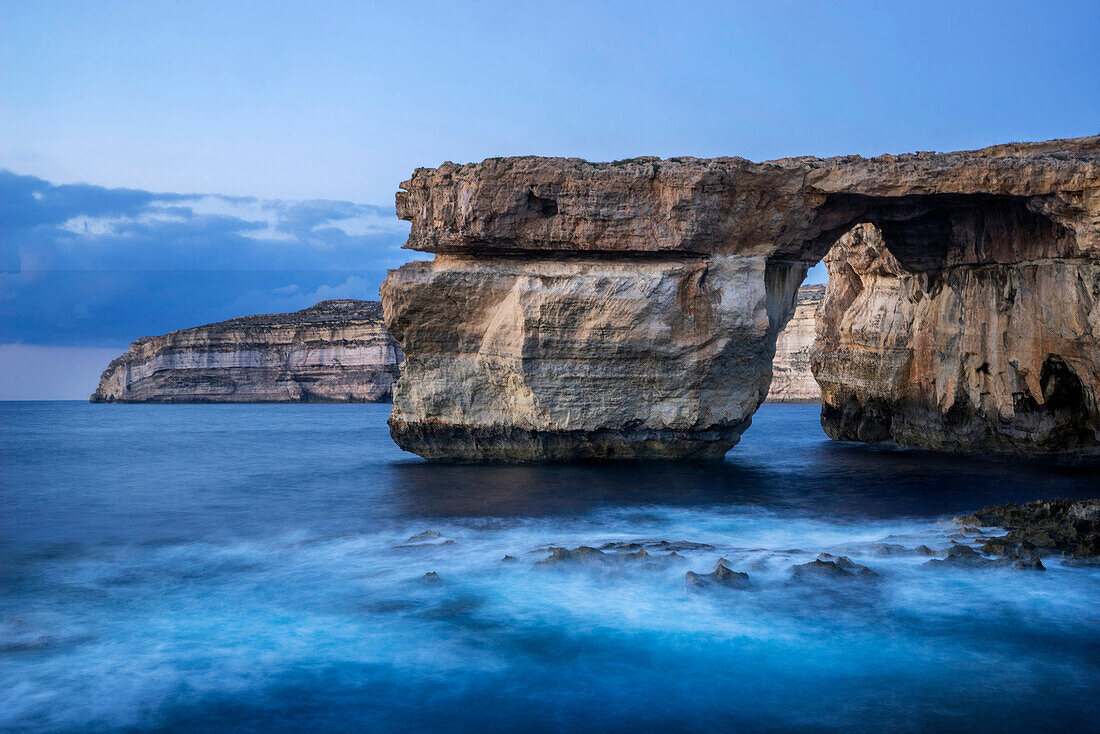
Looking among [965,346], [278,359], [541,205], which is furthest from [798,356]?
[541,205]

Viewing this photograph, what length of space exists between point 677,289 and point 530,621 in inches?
433

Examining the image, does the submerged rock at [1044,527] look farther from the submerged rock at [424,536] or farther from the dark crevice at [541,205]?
the dark crevice at [541,205]

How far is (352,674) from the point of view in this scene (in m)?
7.08

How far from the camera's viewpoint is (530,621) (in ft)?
27.4

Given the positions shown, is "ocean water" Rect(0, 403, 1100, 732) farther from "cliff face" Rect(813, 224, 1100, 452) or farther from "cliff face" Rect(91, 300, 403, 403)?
"cliff face" Rect(91, 300, 403, 403)

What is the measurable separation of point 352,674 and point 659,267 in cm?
1281

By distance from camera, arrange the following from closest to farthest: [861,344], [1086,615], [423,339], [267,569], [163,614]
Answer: [1086,615] → [163,614] → [267,569] → [423,339] → [861,344]

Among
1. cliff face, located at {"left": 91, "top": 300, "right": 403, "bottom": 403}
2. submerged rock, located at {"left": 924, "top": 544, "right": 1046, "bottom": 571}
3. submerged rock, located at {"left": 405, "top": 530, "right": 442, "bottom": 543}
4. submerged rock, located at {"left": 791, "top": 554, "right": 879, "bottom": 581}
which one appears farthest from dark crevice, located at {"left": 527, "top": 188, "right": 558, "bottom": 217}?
cliff face, located at {"left": 91, "top": 300, "right": 403, "bottom": 403}

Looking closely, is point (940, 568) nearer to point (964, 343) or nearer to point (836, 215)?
point (836, 215)

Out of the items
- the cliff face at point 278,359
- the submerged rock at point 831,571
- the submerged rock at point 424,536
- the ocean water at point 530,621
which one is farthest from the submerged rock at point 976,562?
the cliff face at point 278,359

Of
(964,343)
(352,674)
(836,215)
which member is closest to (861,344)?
(964,343)

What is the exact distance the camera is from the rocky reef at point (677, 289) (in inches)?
691

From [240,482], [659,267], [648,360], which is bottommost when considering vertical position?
[240,482]

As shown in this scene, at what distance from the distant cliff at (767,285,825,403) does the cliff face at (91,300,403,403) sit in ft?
112
